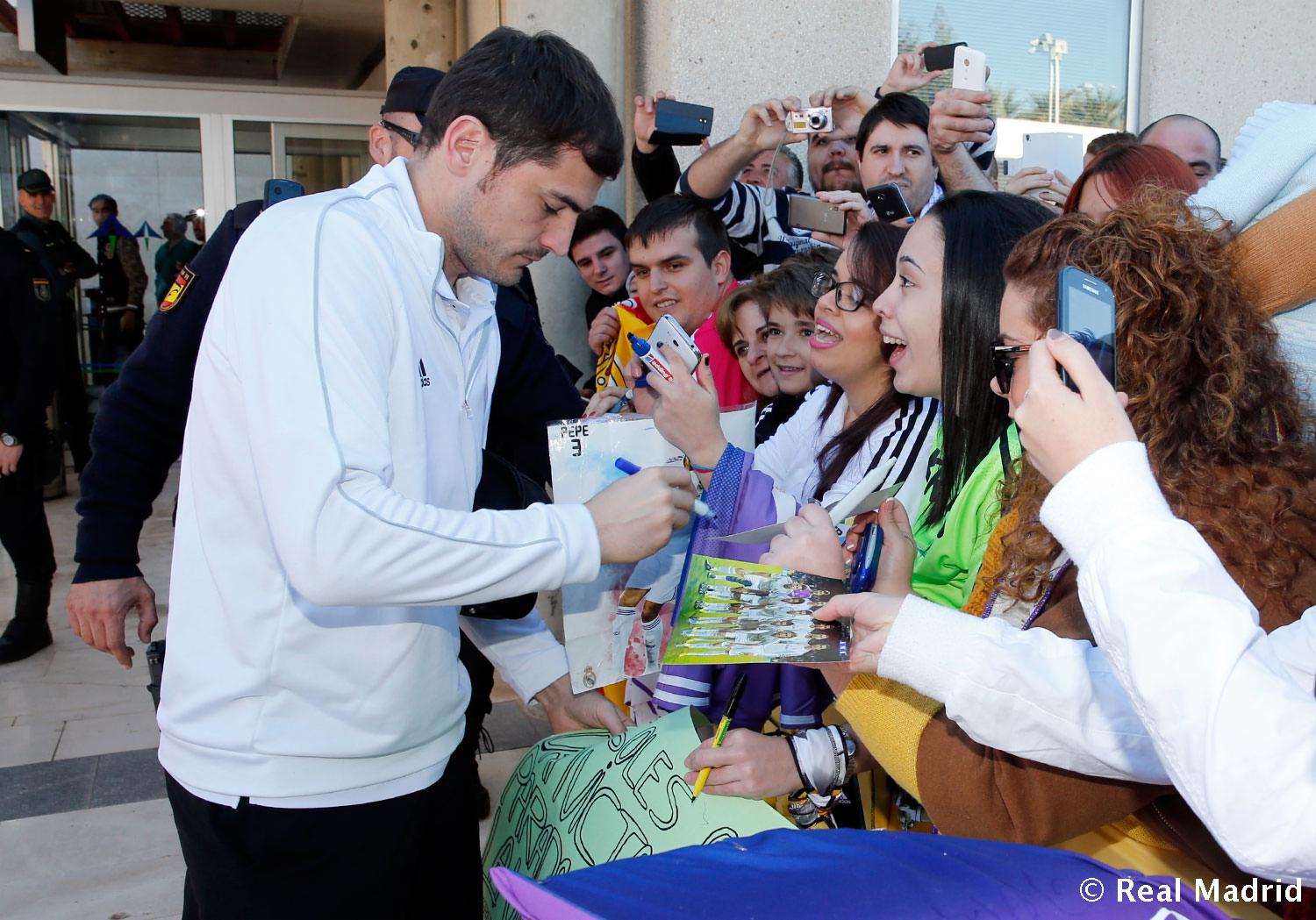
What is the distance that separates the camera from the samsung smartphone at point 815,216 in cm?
393

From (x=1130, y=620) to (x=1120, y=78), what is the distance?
5.67m

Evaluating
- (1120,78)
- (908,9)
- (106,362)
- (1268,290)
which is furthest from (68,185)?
(1268,290)

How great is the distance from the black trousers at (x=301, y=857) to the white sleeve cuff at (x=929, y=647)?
2.84 feet

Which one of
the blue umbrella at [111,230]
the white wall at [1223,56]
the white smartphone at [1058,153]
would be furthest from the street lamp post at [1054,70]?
the blue umbrella at [111,230]

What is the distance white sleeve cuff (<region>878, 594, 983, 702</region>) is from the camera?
1428 mm

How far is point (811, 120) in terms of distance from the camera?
13.4ft

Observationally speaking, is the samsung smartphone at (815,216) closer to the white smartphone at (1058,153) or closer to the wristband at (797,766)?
the white smartphone at (1058,153)

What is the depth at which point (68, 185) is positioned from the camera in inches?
423

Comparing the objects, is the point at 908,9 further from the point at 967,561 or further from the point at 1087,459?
the point at 1087,459

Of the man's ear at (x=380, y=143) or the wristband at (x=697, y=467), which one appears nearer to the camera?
the wristband at (x=697, y=467)

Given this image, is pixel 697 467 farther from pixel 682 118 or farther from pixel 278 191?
pixel 682 118

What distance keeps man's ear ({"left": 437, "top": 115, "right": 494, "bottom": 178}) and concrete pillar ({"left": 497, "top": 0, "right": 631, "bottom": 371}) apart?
12.0 ft

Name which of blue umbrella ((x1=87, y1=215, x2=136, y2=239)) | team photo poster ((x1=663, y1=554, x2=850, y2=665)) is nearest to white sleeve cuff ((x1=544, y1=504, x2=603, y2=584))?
team photo poster ((x1=663, y1=554, x2=850, y2=665))

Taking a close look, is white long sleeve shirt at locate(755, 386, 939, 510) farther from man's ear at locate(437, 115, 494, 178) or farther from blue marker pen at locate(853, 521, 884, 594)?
man's ear at locate(437, 115, 494, 178)
